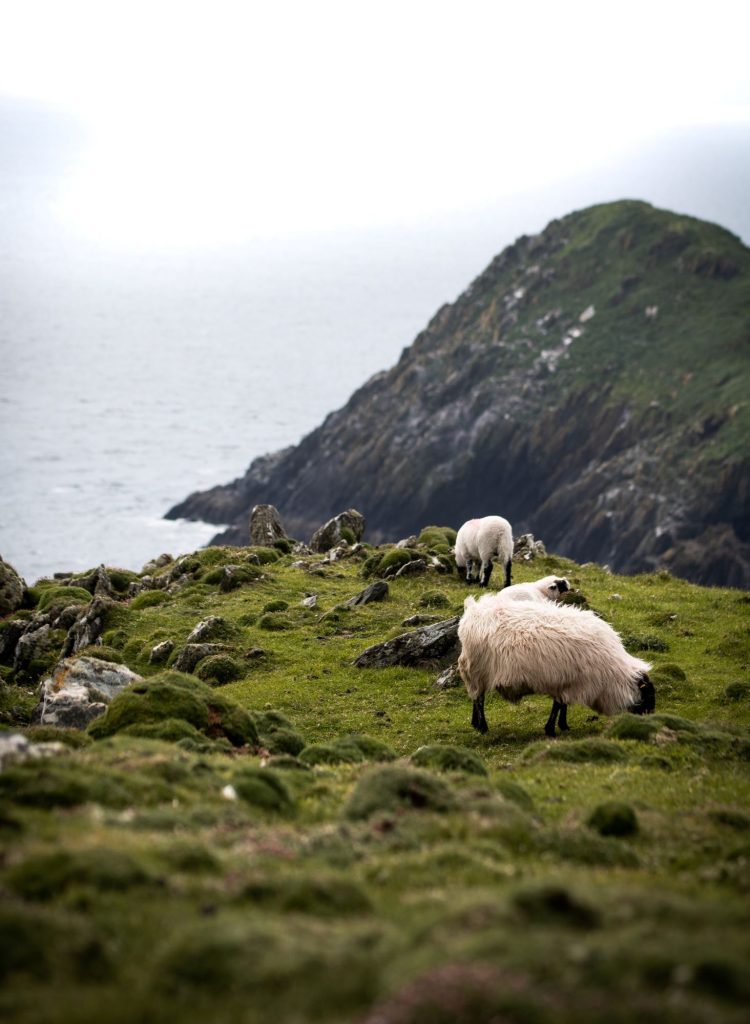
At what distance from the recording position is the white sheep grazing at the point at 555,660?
24.0 m

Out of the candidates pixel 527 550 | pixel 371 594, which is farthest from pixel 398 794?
pixel 527 550

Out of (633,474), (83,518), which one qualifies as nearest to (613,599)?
(633,474)

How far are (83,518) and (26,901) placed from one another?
622 ft

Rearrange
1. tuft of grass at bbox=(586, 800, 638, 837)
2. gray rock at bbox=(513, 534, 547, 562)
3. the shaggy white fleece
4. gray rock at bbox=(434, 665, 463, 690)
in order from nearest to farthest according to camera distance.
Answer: tuft of grass at bbox=(586, 800, 638, 837) < the shaggy white fleece < gray rock at bbox=(434, 665, 463, 690) < gray rock at bbox=(513, 534, 547, 562)

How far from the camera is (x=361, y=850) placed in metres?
12.4

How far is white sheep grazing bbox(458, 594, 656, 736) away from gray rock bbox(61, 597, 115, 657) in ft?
66.8

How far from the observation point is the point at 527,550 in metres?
46.7

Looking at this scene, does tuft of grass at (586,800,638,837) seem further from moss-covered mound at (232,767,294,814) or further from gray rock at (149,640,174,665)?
gray rock at (149,640,174,665)

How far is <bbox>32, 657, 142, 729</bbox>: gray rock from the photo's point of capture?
23688 mm

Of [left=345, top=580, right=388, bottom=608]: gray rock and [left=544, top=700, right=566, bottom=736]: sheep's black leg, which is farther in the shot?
[left=345, top=580, right=388, bottom=608]: gray rock

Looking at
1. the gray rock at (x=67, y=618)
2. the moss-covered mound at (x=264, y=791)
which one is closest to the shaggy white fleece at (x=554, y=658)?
the moss-covered mound at (x=264, y=791)

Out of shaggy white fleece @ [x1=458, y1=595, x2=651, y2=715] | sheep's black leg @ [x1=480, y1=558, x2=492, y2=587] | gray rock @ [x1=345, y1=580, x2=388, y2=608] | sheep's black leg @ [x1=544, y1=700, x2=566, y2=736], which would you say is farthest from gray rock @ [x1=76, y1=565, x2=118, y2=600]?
sheep's black leg @ [x1=544, y1=700, x2=566, y2=736]

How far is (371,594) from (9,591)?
22.9 metres

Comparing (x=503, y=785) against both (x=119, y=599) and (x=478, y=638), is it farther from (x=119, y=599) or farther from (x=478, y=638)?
(x=119, y=599)
